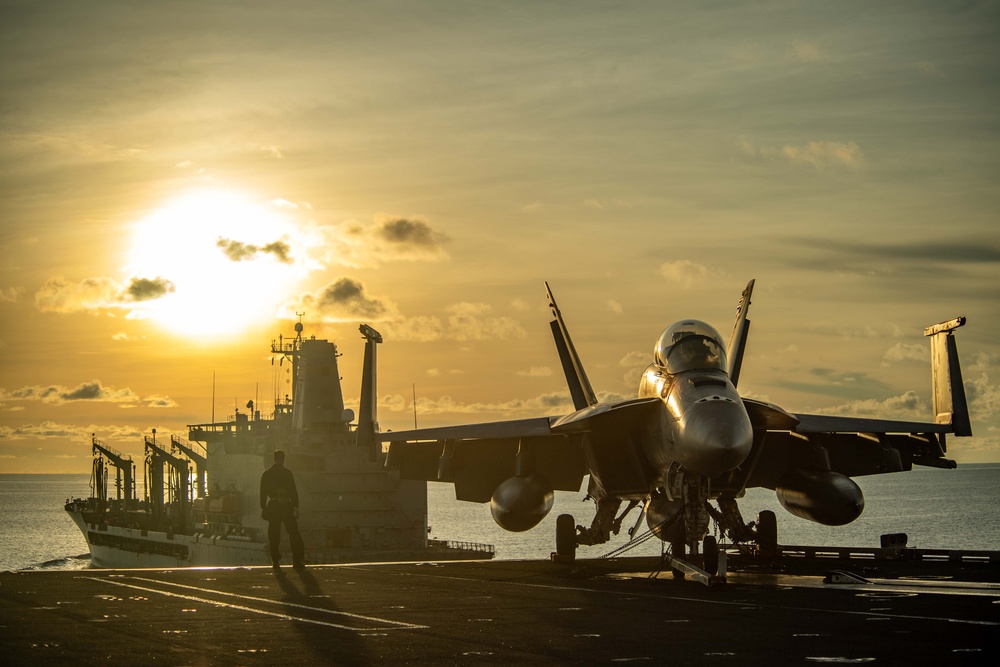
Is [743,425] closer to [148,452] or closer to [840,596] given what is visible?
[840,596]

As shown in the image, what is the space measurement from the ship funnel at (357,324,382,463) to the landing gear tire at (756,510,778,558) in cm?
858

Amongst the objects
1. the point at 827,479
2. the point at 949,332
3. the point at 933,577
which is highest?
the point at 949,332

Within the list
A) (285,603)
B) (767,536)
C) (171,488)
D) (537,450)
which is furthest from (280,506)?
(171,488)

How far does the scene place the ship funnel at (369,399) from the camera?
80.0ft

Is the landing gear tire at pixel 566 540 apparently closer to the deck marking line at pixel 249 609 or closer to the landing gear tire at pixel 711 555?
the landing gear tire at pixel 711 555

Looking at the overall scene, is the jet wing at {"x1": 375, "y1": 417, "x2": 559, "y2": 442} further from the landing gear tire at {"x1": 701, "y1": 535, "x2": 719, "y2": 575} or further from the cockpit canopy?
the landing gear tire at {"x1": 701, "y1": 535, "x2": 719, "y2": 575}

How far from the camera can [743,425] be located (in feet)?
47.0

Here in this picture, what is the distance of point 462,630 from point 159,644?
2630 mm

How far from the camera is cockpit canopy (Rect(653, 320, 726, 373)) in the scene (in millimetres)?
15820

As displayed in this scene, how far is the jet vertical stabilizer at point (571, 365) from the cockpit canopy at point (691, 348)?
26.0 feet

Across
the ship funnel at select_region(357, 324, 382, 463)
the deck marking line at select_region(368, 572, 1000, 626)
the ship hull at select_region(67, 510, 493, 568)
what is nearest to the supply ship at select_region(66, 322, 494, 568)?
the ship hull at select_region(67, 510, 493, 568)

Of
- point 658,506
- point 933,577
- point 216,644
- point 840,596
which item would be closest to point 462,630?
point 216,644

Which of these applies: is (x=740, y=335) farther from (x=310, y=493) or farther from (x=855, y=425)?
(x=310, y=493)

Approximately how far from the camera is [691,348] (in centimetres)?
1596
